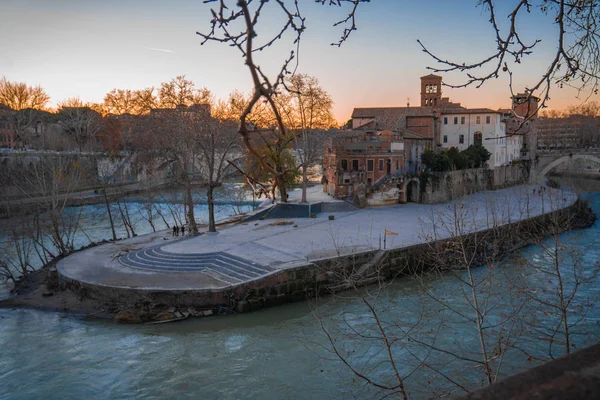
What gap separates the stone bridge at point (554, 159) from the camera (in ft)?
128

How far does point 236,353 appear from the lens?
10898 mm

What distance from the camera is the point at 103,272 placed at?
15.2m

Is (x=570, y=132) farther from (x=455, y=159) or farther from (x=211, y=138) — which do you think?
(x=211, y=138)

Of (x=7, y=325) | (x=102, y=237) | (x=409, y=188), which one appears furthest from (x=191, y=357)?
(x=409, y=188)

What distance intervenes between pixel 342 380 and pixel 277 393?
125 cm

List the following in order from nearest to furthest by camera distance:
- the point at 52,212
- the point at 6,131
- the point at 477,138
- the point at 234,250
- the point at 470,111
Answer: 1. the point at 234,250
2. the point at 52,212
3. the point at 477,138
4. the point at 470,111
5. the point at 6,131

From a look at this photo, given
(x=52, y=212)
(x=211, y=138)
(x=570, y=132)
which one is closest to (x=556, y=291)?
(x=211, y=138)

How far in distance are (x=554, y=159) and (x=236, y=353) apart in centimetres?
3959

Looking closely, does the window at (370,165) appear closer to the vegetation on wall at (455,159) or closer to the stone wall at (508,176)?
the vegetation on wall at (455,159)

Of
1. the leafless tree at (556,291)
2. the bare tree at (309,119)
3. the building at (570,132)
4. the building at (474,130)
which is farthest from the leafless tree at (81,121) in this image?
the building at (570,132)

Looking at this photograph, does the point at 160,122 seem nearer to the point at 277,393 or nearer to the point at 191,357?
the point at 191,357

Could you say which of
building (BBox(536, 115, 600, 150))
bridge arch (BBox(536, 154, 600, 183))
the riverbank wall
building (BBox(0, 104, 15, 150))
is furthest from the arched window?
building (BBox(0, 104, 15, 150))

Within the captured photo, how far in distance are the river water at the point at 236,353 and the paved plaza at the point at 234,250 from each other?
64.7 inches

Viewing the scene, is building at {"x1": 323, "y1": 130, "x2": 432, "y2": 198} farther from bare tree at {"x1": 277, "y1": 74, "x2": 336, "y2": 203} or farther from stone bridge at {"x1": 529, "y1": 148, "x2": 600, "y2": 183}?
stone bridge at {"x1": 529, "y1": 148, "x2": 600, "y2": 183}
